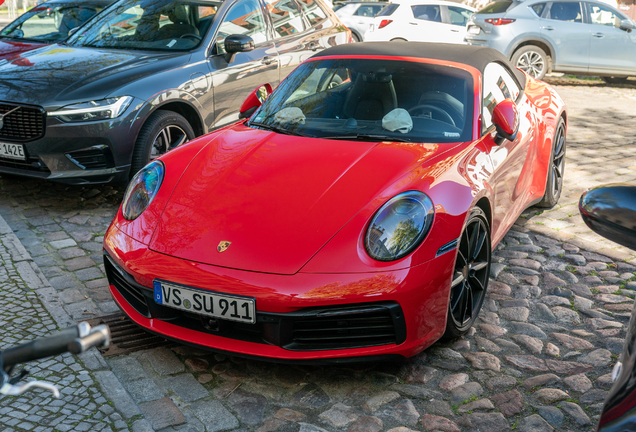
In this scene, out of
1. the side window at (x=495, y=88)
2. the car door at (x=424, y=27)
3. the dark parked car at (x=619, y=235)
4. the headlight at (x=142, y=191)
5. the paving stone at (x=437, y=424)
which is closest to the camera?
the dark parked car at (x=619, y=235)

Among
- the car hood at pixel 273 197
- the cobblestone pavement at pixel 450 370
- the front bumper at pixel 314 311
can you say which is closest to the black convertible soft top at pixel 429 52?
the car hood at pixel 273 197

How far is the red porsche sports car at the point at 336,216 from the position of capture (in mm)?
2730

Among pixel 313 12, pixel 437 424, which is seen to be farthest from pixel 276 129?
pixel 313 12

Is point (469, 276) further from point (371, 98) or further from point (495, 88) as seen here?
point (495, 88)

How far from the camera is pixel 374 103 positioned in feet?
12.8

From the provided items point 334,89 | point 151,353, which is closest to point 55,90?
point 334,89

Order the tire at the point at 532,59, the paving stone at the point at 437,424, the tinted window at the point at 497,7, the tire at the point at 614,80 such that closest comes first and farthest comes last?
the paving stone at the point at 437,424
the tire at the point at 532,59
the tinted window at the point at 497,7
the tire at the point at 614,80

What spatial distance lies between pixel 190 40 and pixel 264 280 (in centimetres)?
380

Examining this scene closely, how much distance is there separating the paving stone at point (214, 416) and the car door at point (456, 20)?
12.6 meters

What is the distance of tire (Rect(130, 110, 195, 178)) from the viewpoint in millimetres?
5094

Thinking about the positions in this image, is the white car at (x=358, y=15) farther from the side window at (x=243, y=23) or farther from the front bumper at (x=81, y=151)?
the front bumper at (x=81, y=151)

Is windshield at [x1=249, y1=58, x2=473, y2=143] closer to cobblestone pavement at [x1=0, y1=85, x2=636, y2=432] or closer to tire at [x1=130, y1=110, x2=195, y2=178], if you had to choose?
cobblestone pavement at [x1=0, y1=85, x2=636, y2=432]

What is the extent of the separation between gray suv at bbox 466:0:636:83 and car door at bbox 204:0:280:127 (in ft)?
23.2

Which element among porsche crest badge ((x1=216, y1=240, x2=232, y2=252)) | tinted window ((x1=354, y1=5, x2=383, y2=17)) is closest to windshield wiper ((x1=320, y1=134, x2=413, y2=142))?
porsche crest badge ((x1=216, y1=240, x2=232, y2=252))
